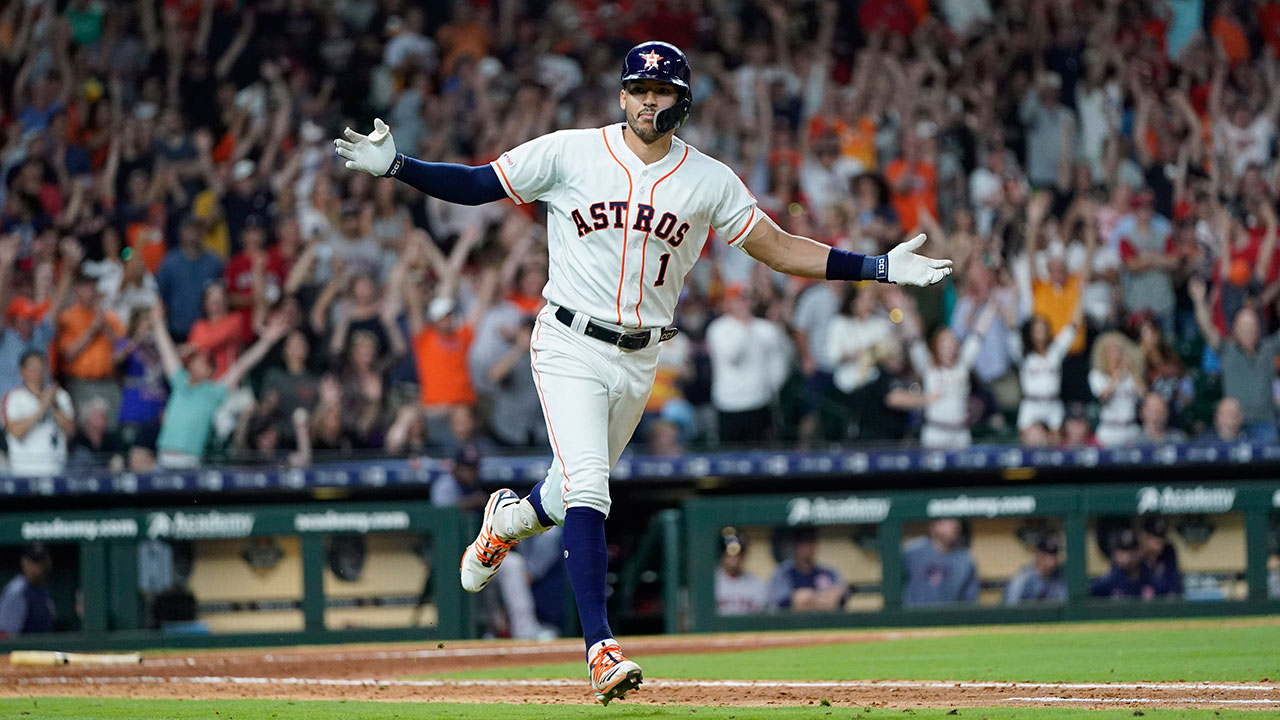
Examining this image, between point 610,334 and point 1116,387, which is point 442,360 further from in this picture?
point 610,334

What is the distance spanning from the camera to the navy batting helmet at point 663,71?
5.31 metres

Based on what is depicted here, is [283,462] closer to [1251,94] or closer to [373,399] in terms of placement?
[373,399]

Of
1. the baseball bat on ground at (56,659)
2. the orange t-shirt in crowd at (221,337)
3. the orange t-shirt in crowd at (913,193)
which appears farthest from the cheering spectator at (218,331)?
the orange t-shirt in crowd at (913,193)

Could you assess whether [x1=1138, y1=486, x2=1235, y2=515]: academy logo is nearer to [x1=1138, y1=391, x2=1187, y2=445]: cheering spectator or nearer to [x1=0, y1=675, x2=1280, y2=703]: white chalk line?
[x1=1138, y1=391, x2=1187, y2=445]: cheering spectator

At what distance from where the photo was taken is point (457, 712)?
5.16 meters

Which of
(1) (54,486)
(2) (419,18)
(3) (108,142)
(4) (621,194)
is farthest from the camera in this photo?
(2) (419,18)

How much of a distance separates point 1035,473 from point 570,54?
19.0ft

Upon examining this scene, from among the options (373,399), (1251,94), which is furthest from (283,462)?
(1251,94)

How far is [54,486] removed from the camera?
10.4 metres

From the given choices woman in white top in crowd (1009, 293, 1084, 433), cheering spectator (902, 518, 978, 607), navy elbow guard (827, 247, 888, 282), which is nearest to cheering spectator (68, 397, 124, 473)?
cheering spectator (902, 518, 978, 607)

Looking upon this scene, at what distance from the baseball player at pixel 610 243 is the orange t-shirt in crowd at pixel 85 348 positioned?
Answer: 6.19 m

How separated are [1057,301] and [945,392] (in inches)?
57.8

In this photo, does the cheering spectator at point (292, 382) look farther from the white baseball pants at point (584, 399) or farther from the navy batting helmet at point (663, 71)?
the navy batting helmet at point (663, 71)

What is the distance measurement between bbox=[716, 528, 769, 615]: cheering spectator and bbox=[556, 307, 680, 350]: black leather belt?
210 inches
